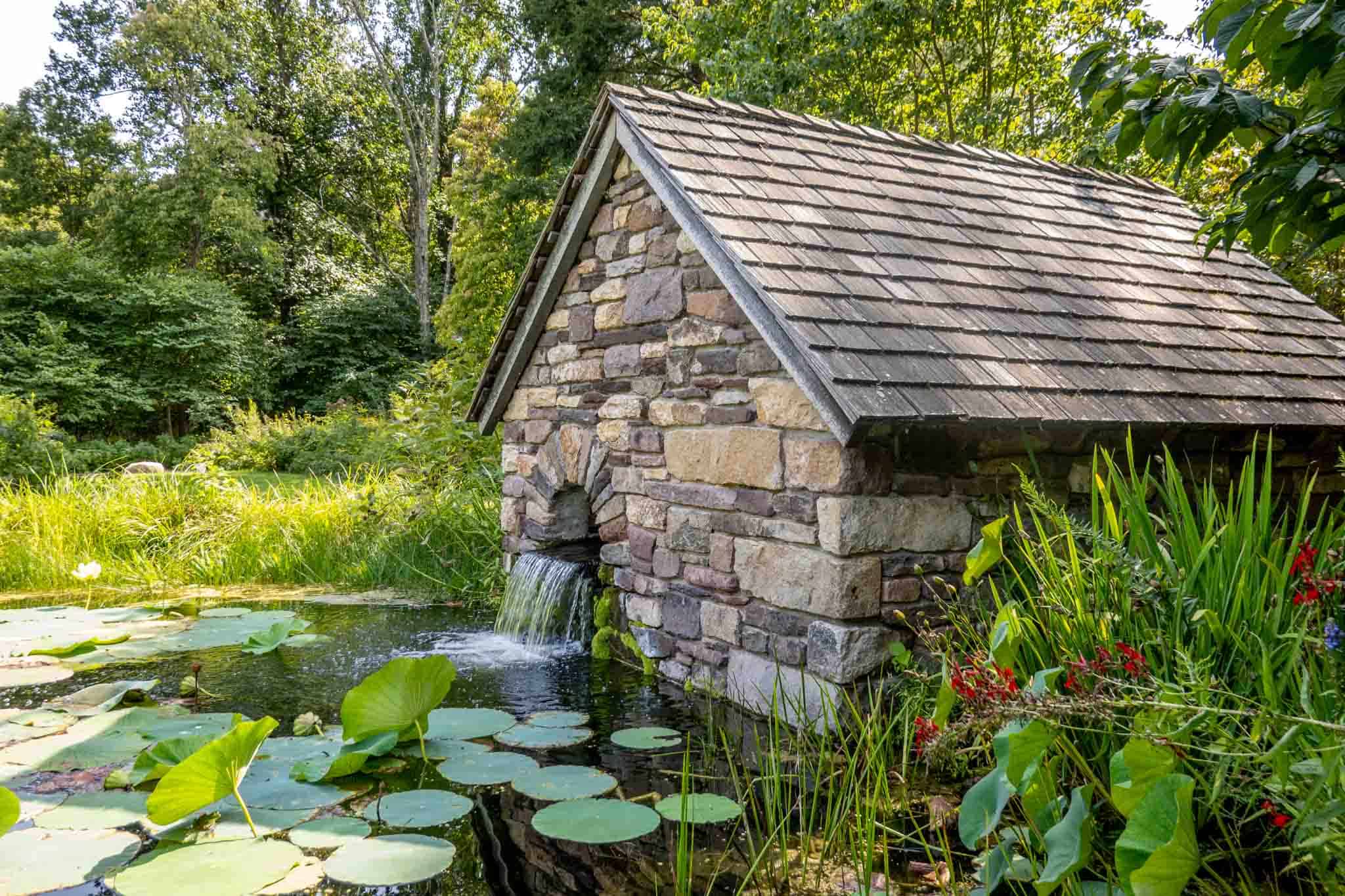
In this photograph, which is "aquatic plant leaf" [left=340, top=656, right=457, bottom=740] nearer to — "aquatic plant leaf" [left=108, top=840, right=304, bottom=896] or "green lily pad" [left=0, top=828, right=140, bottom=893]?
"aquatic plant leaf" [left=108, top=840, right=304, bottom=896]

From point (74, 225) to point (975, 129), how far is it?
21.9 meters

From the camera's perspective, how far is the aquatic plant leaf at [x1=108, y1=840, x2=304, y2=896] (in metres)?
2.58

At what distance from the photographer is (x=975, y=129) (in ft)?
39.0

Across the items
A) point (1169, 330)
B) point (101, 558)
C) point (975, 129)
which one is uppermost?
point (975, 129)

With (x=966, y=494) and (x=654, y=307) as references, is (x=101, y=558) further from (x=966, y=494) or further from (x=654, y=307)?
(x=966, y=494)

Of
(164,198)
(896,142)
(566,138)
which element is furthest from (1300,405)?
(164,198)

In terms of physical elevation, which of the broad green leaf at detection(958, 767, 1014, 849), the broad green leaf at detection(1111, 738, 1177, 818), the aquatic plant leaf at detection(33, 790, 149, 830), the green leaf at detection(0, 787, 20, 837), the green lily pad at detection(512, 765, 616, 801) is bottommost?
the green lily pad at detection(512, 765, 616, 801)

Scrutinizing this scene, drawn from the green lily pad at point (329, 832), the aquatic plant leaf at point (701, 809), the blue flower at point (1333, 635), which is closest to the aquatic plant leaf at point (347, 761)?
the green lily pad at point (329, 832)

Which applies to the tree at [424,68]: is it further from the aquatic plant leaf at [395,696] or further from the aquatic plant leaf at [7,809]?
the aquatic plant leaf at [7,809]

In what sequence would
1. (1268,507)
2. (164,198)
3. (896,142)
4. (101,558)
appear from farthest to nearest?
(164,198), (101,558), (896,142), (1268,507)

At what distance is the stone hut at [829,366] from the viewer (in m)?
3.92

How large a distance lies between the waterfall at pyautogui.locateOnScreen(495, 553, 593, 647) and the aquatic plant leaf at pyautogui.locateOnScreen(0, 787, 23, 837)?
330 centimetres

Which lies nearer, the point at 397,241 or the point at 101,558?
Result: the point at 101,558

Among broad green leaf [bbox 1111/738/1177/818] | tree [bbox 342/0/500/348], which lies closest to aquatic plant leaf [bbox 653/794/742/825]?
broad green leaf [bbox 1111/738/1177/818]
